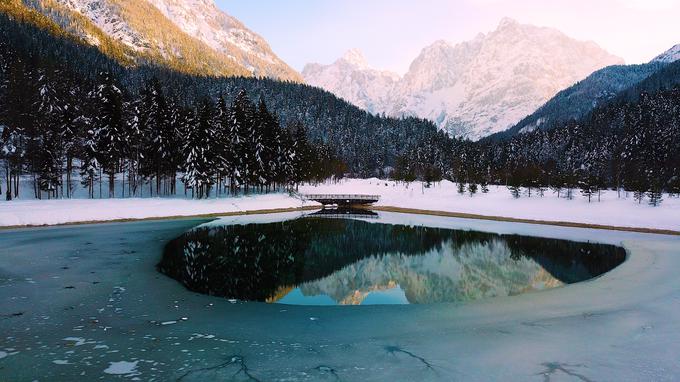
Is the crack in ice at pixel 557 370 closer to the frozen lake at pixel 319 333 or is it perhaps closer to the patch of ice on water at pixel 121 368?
the frozen lake at pixel 319 333

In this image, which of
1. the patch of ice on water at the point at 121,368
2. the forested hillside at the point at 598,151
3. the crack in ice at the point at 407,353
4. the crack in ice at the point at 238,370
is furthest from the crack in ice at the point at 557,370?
the forested hillside at the point at 598,151

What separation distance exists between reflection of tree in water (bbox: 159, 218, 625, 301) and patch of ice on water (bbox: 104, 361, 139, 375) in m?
6.83

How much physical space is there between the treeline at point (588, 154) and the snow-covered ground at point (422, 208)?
11.0 meters

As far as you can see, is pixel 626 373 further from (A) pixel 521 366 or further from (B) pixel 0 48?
(B) pixel 0 48

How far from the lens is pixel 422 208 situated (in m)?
70.9

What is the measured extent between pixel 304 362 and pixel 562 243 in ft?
99.8

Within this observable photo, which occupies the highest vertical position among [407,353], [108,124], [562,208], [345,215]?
[108,124]

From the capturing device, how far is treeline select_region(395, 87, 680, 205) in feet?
347

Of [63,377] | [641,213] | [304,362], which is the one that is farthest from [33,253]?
[641,213]

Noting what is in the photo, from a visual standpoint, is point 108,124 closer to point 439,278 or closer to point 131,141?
point 131,141

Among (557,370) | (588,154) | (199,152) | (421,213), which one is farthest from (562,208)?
(588,154)

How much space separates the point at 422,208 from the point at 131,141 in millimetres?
47567

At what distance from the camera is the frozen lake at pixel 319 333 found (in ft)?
30.6

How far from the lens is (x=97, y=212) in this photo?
4444cm
